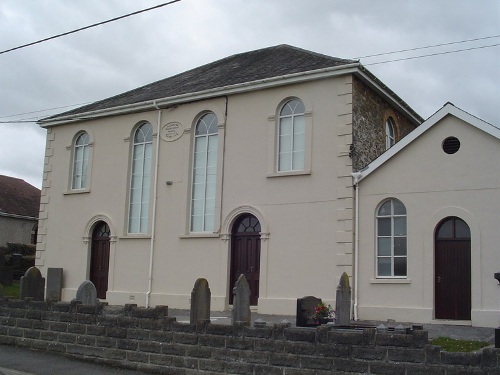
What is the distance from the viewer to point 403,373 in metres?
8.52

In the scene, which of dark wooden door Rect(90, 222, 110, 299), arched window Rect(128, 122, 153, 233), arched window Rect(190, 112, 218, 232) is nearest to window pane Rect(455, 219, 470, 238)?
arched window Rect(190, 112, 218, 232)

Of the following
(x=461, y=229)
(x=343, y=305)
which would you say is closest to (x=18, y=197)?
(x=461, y=229)

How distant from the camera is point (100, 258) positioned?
23312 mm

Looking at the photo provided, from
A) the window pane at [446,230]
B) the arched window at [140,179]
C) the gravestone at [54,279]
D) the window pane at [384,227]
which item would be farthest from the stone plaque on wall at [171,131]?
the window pane at [446,230]

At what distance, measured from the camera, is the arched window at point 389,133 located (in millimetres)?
20750

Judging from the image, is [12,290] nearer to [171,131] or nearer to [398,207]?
[171,131]

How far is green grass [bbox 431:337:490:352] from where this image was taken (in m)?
11.1

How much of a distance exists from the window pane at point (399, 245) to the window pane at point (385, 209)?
745 millimetres

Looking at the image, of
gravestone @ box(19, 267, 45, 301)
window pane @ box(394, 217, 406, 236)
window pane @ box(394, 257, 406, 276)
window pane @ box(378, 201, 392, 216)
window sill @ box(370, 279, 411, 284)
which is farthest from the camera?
window pane @ box(378, 201, 392, 216)

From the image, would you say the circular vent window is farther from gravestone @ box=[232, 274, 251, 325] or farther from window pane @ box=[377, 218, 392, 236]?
gravestone @ box=[232, 274, 251, 325]

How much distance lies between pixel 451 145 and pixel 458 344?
6.33 metres

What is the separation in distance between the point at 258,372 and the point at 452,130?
935cm

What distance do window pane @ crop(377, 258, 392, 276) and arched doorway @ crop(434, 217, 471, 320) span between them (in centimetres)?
131

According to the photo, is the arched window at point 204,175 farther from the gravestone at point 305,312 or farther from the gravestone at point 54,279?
the gravestone at point 305,312
